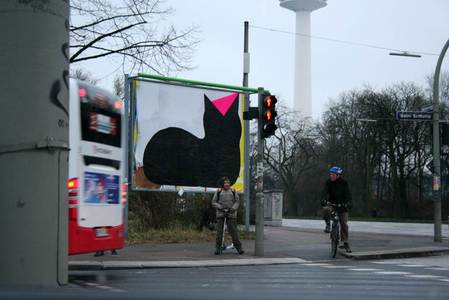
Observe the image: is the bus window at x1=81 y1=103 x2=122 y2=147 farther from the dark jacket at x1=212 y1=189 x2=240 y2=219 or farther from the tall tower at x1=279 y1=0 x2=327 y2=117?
the tall tower at x1=279 y1=0 x2=327 y2=117

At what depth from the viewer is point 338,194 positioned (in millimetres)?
A: 15258

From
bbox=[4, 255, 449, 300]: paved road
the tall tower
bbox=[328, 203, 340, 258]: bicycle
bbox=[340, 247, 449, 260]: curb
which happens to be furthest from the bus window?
the tall tower

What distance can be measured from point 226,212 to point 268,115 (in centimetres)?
250

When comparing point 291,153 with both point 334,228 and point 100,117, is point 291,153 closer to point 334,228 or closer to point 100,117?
point 334,228

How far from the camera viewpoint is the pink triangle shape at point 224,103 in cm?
2080

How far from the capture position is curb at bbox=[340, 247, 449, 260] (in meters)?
15.3

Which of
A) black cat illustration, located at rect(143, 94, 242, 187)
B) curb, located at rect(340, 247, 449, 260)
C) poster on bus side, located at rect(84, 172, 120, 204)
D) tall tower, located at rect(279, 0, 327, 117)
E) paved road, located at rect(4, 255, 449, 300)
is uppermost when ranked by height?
tall tower, located at rect(279, 0, 327, 117)

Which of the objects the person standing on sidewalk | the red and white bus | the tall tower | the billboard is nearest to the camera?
the red and white bus

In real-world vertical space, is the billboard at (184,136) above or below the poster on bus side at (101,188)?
above

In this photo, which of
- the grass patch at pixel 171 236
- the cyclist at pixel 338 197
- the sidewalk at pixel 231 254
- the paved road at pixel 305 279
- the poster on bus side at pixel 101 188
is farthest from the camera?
the grass patch at pixel 171 236

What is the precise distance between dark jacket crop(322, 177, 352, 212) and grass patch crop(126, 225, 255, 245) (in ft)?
15.4

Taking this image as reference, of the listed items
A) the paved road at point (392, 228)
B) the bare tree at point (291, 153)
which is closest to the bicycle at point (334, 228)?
the paved road at point (392, 228)

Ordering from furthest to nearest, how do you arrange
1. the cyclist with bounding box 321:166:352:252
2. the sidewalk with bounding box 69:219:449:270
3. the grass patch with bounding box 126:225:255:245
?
the grass patch with bounding box 126:225:255:245 < the cyclist with bounding box 321:166:352:252 < the sidewalk with bounding box 69:219:449:270

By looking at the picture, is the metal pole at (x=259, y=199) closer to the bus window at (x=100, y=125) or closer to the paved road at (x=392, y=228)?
the bus window at (x=100, y=125)
